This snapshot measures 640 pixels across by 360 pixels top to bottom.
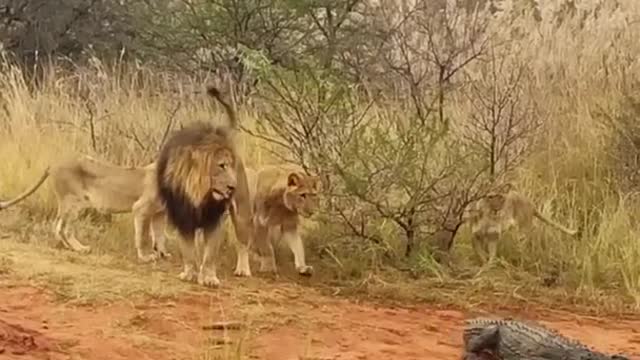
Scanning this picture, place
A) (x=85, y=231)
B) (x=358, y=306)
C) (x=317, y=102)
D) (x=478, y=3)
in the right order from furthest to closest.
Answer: (x=478, y=3) → (x=85, y=231) → (x=317, y=102) → (x=358, y=306)

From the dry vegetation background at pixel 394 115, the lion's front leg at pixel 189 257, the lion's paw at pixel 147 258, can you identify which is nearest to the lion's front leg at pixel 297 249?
the dry vegetation background at pixel 394 115

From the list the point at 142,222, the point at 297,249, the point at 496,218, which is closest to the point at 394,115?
the point at 496,218

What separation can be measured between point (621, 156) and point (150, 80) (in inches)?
247

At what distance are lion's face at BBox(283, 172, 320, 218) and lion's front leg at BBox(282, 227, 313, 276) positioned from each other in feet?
0.58

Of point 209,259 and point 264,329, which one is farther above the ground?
point 209,259

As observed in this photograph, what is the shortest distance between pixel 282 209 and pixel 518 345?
364cm

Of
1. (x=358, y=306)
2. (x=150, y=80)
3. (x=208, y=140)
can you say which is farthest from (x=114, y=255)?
(x=150, y=80)

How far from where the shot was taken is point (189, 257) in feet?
30.1

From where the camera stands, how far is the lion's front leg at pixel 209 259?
905 centimetres

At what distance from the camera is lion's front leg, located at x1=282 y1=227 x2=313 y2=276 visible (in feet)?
31.6

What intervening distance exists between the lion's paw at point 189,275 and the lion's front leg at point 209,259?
5 cm

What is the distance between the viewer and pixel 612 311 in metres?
8.99

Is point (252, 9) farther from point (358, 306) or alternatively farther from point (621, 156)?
point (358, 306)

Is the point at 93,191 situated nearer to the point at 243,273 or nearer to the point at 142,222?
the point at 142,222
